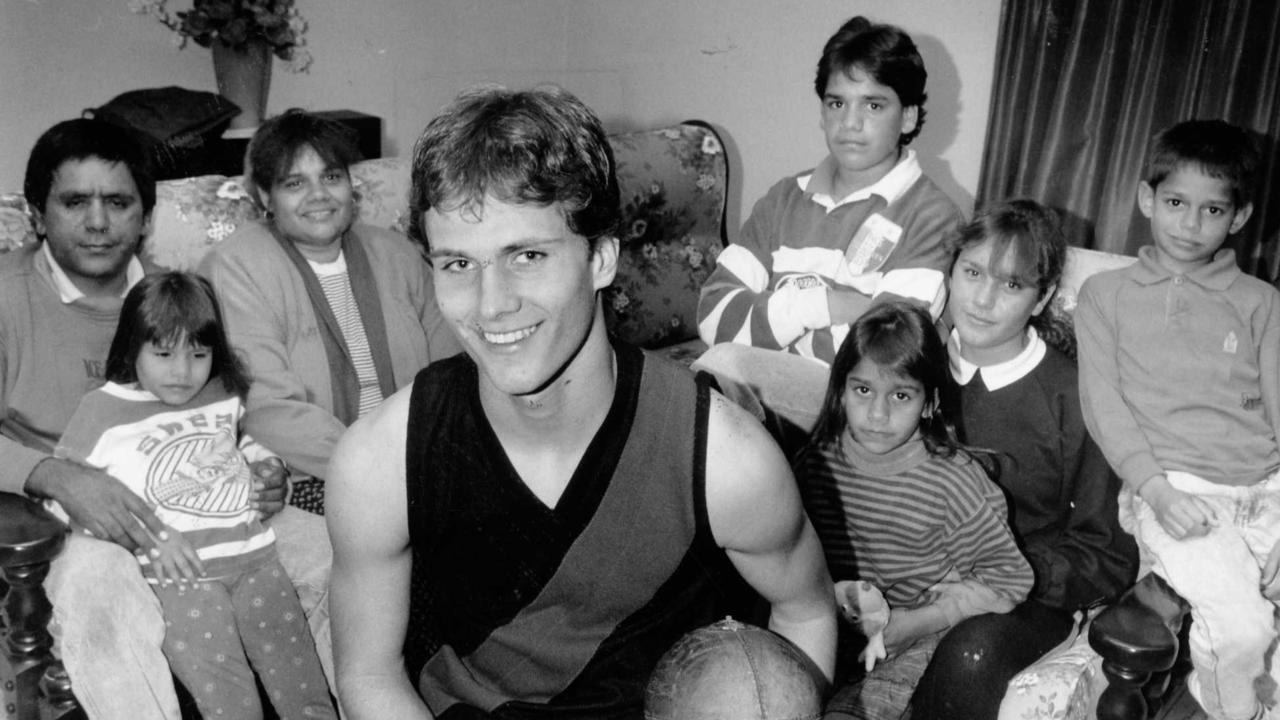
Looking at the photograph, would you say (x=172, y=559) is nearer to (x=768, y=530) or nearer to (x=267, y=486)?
(x=267, y=486)

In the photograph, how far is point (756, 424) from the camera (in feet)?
5.29

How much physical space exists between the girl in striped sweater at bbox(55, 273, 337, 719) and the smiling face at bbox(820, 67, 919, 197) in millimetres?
1492

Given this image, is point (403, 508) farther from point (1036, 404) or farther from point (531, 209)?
point (1036, 404)

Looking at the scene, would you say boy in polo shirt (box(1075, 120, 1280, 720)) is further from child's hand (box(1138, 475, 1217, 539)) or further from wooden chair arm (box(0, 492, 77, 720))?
wooden chair arm (box(0, 492, 77, 720))

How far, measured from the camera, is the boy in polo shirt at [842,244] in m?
2.60

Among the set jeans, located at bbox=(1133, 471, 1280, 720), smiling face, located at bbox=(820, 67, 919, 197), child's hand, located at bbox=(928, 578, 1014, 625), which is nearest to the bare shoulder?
child's hand, located at bbox=(928, 578, 1014, 625)

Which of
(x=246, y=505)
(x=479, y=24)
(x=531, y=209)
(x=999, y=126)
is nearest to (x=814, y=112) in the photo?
(x=999, y=126)

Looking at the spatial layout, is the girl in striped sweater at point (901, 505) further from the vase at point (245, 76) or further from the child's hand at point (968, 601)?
the vase at point (245, 76)

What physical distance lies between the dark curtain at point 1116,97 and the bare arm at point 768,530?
2258 mm

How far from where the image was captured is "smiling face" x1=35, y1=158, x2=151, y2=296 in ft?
7.47

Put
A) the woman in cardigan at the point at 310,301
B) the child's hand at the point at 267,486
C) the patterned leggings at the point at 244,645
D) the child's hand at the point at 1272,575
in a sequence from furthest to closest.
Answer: the woman in cardigan at the point at 310,301 → the child's hand at the point at 267,486 → the patterned leggings at the point at 244,645 → the child's hand at the point at 1272,575

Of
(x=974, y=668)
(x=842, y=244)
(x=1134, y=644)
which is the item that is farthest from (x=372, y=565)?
(x=842, y=244)

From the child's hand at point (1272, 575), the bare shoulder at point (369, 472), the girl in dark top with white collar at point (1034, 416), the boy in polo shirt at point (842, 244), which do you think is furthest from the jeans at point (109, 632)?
the child's hand at point (1272, 575)

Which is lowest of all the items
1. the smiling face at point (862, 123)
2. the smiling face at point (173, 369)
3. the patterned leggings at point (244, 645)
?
the patterned leggings at point (244, 645)
